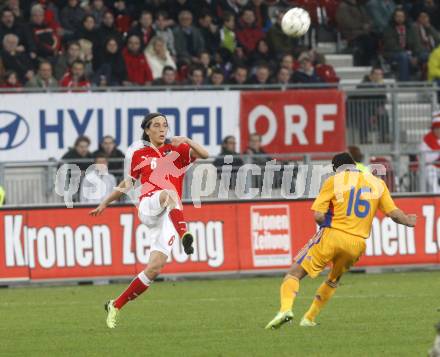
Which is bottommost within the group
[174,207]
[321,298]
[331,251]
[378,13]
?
[321,298]

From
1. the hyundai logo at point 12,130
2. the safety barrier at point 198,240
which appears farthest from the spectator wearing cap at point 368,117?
the hyundai logo at point 12,130

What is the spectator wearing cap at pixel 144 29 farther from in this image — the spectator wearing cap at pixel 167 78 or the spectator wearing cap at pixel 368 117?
the spectator wearing cap at pixel 368 117

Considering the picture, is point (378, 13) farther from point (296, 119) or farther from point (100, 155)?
point (100, 155)

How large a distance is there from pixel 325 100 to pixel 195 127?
2.46 m

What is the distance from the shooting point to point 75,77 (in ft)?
76.3

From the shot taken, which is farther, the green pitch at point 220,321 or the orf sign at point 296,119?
the orf sign at point 296,119

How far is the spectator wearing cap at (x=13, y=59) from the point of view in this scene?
76.4 feet

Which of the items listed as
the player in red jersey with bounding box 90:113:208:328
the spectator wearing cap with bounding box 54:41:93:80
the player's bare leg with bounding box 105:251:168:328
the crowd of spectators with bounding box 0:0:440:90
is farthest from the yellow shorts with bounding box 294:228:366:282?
the spectator wearing cap with bounding box 54:41:93:80

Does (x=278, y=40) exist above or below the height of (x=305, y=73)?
above

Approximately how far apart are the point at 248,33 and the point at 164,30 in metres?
1.93

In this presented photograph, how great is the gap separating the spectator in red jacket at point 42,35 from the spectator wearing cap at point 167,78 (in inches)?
78.8

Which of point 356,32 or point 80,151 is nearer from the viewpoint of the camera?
point 80,151

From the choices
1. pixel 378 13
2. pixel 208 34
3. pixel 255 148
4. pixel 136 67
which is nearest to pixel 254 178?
pixel 255 148

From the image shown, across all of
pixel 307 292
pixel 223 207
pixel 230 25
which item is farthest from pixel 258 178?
pixel 230 25
